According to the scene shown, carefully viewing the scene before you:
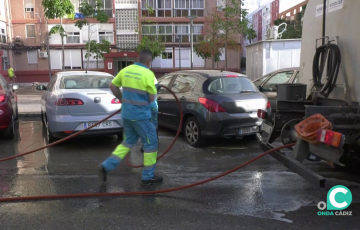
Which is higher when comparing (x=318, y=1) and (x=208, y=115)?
(x=318, y=1)

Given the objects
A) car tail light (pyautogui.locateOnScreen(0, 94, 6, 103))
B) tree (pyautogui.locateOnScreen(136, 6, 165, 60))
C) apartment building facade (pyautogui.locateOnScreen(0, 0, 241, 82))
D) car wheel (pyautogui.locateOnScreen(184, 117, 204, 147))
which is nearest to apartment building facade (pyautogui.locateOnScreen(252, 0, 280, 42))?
apartment building facade (pyautogui.locateOnScreen(0, 0, 241, 82))

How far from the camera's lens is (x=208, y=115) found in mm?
6484

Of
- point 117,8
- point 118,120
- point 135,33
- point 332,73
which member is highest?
point 117,8

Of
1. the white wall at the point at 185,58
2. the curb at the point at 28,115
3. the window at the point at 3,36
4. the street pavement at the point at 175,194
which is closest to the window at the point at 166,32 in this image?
the white wall at the point at 185,58

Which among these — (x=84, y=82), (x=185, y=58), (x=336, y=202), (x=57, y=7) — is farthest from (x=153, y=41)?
(x=336, y=202)

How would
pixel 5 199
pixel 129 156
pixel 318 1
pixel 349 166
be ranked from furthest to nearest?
pixel 129 156 < pixel 349 166 < pixel 318 1 < pixel 5 199

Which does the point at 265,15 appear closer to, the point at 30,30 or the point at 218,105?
the point at 30,30

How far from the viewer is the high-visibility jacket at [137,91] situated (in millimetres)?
4328

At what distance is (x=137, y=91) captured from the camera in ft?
14.2

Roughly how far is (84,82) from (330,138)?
17.5 ft

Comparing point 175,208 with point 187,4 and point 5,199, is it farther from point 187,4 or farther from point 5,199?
point 187,4

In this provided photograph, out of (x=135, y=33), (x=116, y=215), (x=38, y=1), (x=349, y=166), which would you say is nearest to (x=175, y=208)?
(x=116, y=215)

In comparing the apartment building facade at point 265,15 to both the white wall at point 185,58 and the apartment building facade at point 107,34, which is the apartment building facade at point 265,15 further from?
the apartment building facade at point 107,34

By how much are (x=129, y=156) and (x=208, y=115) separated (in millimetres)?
1742
